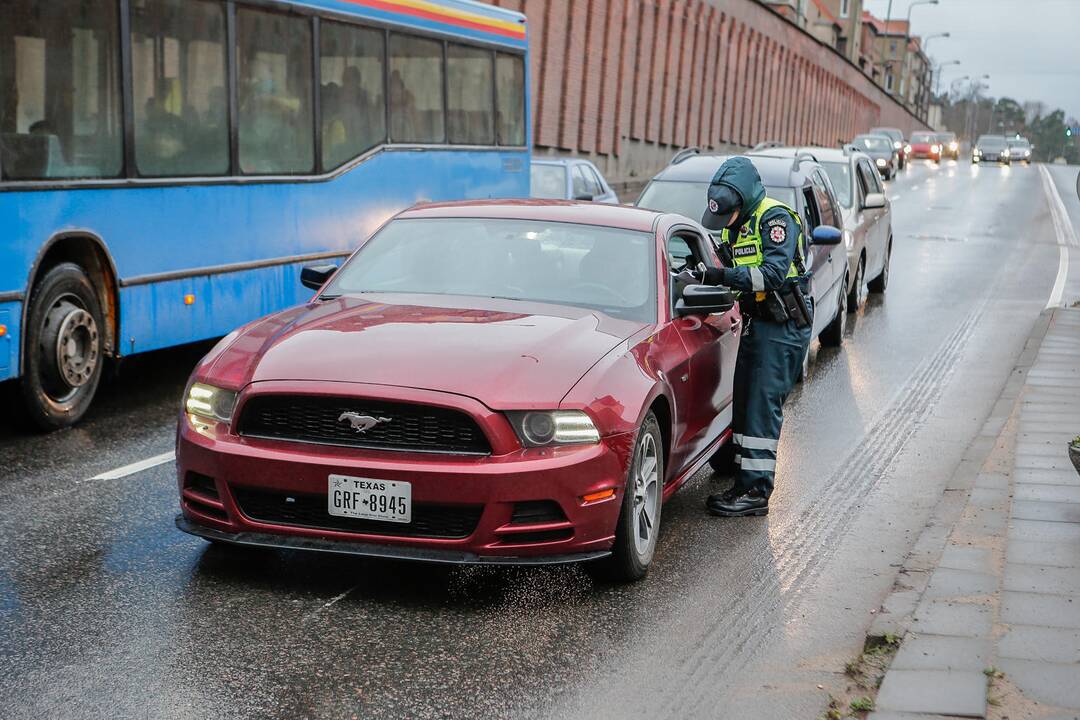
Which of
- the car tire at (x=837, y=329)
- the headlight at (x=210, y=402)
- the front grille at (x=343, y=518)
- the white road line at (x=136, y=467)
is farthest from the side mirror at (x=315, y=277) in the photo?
the car tire at (x=837, y=329)

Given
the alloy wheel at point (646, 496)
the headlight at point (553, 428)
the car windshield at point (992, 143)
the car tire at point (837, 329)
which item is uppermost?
the headlight at point (553, 428)

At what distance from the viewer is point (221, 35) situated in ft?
35.6

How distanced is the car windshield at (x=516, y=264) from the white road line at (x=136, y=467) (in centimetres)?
168

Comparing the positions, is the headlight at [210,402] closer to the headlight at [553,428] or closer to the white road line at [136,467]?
the headlight at [553,428]

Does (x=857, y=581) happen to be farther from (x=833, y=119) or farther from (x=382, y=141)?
(x=833, y=119)

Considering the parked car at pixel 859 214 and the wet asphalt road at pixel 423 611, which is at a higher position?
the parked car at pixel 859 214

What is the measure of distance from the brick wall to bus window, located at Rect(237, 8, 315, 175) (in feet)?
84.1

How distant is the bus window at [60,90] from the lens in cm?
859

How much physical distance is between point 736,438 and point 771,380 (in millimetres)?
347

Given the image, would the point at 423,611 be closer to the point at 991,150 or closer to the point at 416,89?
the point at 416,89

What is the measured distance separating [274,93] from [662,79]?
43.1 meters

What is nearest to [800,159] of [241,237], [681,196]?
[681,196]

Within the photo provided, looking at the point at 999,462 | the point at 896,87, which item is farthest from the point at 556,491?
the point at 896,87

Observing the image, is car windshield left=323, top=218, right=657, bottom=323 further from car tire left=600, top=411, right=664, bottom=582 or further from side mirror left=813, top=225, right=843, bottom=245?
side mirror left=813, top=225, right=843, bottom=245
